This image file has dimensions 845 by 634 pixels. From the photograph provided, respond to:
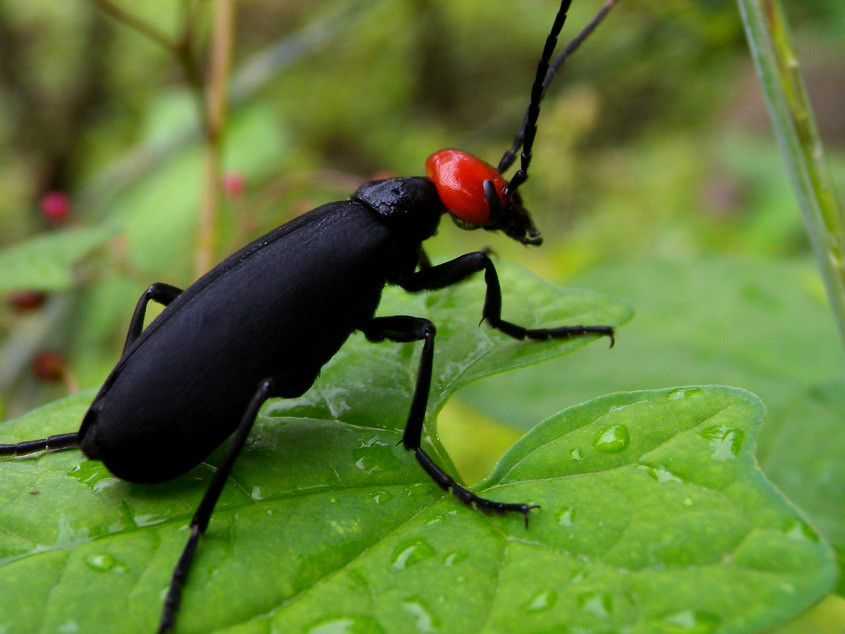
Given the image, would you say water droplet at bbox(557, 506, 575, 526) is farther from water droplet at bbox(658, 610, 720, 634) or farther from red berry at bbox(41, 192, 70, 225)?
red berry at bbox(41, 192, 70, 225)

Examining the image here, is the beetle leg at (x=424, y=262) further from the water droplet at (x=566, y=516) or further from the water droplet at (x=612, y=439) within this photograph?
the water droplet at (x=566, y=516)

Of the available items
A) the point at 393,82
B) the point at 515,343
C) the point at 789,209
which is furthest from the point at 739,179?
the point at 515,343

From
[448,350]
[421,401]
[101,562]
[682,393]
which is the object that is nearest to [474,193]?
[448,350]

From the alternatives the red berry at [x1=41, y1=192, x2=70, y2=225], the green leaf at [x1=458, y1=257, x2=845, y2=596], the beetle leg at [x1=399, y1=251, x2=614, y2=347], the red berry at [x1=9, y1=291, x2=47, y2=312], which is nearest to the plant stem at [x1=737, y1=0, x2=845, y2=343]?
the beetle leg at [x1=399, y1=251, x2=614, y2=347]

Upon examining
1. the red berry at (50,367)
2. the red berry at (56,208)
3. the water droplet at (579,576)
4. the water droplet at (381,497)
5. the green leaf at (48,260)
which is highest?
the red berry at (56,208)

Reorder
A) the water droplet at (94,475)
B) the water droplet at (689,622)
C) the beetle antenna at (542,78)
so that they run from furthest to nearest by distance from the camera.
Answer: the beetle antenna at (542,78) → the water droplet at (94,475) → the water droplet at (689,622)

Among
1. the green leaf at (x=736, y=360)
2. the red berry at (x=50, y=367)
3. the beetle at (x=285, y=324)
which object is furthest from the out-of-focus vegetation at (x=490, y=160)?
the beetle at (x=285, y=324)
